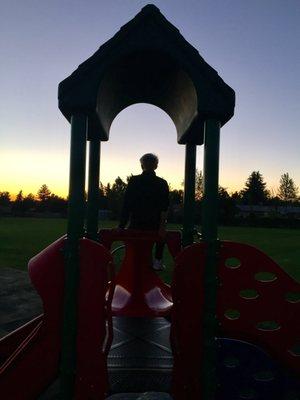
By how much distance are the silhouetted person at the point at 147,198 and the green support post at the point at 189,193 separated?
0.24 m

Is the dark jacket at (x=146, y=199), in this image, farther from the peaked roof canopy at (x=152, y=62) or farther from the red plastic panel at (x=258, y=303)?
the red plastic panel at (x=258, y=303)

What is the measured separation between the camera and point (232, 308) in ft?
8.38

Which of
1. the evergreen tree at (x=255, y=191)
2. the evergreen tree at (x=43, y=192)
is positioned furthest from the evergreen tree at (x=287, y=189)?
the evergreen tree at (x=43, y=192)

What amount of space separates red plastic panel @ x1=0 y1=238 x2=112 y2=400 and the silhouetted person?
5.59 ft

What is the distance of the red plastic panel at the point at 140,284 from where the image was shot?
392cm

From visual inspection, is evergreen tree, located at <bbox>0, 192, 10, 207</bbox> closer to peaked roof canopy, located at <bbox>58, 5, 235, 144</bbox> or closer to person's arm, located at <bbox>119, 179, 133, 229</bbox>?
person's arm, located at <bbox>119, 179, 133, 229</bbox>

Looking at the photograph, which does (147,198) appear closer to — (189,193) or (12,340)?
(189,193)

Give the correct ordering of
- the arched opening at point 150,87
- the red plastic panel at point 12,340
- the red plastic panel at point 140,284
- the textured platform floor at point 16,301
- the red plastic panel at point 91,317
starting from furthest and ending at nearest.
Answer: the textured platform floor at point 16,301, the red plastic panel at point 140,284, the red plastic panel at point 12,340, the arched opening at point 150,87, the red plastic panel at point 91,317

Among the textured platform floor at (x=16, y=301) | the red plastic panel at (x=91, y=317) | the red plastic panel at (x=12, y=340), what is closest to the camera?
the red plastic panel at (x=91, y=317)

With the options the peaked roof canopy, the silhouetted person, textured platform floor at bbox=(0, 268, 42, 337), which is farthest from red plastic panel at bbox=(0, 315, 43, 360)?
the peaked roof canopy

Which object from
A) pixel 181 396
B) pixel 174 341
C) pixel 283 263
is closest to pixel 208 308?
pixel 174 341

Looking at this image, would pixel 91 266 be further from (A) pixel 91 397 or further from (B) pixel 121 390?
(B) pixel 121 390

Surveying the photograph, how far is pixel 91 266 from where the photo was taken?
249 cm

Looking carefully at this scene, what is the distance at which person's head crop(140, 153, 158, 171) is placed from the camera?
427 cm
